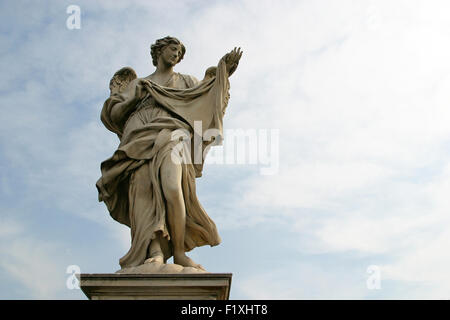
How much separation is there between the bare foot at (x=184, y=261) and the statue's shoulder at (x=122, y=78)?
120 inches

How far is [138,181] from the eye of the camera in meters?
8.27

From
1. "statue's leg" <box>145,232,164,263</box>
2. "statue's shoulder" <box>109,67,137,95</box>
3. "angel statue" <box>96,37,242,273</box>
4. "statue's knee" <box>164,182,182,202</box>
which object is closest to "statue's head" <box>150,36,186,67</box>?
"angel statue" <box>96,37,242,273</box>

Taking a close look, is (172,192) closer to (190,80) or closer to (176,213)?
(176,213)

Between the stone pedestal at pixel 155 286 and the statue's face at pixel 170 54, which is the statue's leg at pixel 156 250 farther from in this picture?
the statue's face at pixel 170 54

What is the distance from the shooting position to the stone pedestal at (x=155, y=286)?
23.6ft

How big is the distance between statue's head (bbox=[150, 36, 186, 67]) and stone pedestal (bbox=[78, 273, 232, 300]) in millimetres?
3827

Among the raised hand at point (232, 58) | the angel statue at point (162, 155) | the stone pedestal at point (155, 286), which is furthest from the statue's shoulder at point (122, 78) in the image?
the stone pedestal at point (155, 286)

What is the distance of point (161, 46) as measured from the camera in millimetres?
9453

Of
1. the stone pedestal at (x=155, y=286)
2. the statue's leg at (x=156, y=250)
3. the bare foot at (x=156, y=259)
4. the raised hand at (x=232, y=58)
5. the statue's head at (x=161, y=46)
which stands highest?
the statue's head at (x=161, y=46)

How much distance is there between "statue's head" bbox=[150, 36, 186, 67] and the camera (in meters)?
9.41

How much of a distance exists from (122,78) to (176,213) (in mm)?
2829

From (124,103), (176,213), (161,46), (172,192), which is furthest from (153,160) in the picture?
(161,46)
